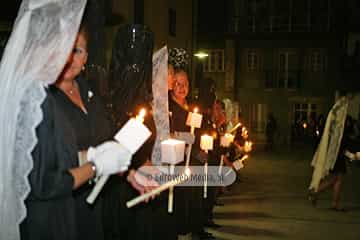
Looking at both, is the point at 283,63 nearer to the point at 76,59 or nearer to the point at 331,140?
the point at 331,140

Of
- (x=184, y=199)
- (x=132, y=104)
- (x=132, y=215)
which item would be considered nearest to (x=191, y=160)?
(x=184, y=199)

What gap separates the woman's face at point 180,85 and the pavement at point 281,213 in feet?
7.78

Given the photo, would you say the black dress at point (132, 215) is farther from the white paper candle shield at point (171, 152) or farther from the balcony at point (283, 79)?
the balcony at point (283, 79)

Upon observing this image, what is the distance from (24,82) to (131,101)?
5.23ft

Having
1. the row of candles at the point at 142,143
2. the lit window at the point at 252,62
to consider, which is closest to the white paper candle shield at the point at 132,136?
the row of candles at the point at 142,143

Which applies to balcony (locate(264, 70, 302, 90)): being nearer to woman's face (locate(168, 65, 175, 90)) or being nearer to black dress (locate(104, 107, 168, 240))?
woman's face (locate(168, 65, 175, 90))

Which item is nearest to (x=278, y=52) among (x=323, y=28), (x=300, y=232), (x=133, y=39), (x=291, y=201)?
(x=323, y=28)

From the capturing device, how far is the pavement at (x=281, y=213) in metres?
6.99

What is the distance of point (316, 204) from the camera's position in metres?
9.20

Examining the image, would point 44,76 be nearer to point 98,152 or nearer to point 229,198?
point 98,152

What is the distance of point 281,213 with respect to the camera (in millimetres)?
8312

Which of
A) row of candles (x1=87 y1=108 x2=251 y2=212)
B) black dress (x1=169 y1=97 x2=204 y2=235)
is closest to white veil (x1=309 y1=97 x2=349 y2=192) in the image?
row of candles (x1=87 y1=108 x2=251 y2=212)

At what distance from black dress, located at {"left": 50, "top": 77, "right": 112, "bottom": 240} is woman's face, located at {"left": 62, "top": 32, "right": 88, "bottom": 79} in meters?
0.10

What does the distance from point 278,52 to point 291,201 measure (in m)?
26.8
